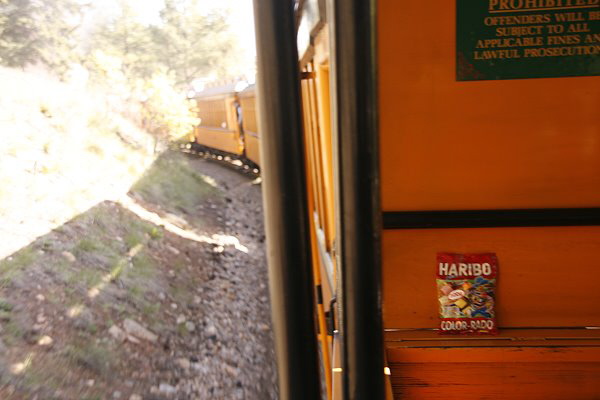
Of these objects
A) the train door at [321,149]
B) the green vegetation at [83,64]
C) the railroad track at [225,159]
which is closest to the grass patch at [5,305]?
the train door at [321,149]

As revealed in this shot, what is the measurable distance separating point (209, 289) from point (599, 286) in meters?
6.27

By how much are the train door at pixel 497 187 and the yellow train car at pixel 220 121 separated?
14.8 meters

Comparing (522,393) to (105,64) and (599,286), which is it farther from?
(105,64)

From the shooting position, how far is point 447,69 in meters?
2.08

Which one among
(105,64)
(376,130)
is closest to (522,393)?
(376,130)

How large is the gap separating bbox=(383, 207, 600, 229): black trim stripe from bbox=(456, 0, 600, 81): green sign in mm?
551

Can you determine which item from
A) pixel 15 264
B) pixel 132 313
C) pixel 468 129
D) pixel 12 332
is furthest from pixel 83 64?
pixel 468 129

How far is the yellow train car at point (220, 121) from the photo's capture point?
54.7 ft

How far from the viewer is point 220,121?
18.8 m

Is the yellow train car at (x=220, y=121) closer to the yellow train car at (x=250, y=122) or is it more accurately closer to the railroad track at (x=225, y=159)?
the railroad track at (x=225, y=159)

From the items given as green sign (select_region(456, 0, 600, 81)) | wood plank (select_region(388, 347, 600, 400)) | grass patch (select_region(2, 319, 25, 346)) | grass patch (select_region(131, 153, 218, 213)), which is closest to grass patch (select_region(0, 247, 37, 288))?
grass patch (select_region(2, 319, 25, 346))

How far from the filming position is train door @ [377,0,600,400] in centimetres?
205

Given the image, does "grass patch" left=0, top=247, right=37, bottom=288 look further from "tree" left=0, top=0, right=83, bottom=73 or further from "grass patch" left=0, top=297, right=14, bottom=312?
"tree" left=0, top=0, right=83, bottom=73

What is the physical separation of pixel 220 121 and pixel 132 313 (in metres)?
13.2
